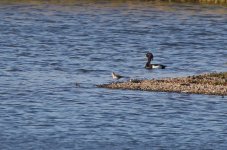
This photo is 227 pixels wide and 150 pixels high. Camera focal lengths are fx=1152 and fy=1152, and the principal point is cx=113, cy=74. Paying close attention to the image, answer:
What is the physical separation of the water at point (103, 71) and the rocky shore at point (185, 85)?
45 centimetres

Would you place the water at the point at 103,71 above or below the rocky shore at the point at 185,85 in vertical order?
below

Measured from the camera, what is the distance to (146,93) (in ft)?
136

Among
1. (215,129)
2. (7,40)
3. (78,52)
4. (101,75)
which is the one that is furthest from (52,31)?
(215,129)

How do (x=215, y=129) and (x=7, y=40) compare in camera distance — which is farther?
(x=7, y=40)

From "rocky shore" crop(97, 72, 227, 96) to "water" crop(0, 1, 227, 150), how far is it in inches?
17.6

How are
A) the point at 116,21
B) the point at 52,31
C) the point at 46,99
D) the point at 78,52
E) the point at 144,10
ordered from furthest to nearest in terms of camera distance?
1. the point at 144,10
2. the point at 116,21
3. the point at 52,31
4. the point at 78,52
5. the point at 46,99

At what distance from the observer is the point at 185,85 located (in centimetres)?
4206

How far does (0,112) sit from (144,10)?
41.6m

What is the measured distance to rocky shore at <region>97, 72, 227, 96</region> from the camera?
4122 cm

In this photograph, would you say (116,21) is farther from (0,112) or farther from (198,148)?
(198,148)

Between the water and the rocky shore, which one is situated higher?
the rocky shore

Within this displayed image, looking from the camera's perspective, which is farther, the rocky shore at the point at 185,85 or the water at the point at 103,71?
the rocky shore at the point at 185,85

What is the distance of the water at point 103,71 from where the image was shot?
34.3m

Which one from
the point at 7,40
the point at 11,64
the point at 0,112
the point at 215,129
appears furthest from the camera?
the point at 7,40
